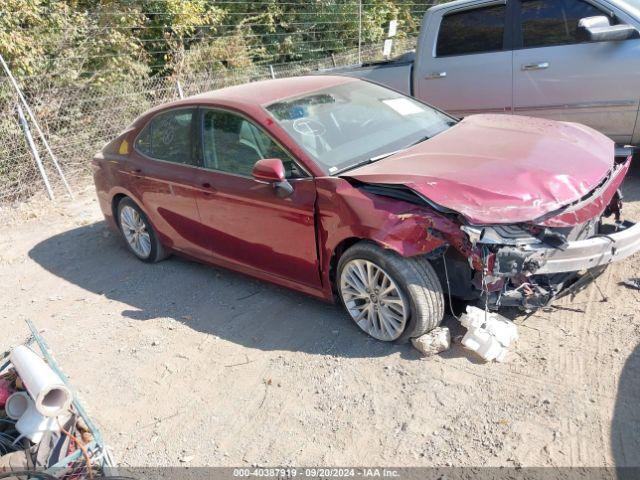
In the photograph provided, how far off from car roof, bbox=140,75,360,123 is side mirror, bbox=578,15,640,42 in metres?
2.25

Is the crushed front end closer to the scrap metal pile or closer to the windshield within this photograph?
the windshield

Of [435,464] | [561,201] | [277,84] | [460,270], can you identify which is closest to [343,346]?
[460,270]

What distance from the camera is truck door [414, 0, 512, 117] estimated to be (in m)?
6.07

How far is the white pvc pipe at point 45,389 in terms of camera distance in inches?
116

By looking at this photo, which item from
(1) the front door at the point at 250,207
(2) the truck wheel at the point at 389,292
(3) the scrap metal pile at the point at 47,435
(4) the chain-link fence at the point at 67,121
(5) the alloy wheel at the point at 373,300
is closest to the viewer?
(3) the scrap metal pile at the point at 47,435

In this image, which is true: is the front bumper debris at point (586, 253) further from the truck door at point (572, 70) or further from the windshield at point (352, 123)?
the truck door at point (572, 70)

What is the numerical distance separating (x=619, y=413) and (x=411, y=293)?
1.26 meters

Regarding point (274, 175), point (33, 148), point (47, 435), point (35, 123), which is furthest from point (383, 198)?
point (35, 123)

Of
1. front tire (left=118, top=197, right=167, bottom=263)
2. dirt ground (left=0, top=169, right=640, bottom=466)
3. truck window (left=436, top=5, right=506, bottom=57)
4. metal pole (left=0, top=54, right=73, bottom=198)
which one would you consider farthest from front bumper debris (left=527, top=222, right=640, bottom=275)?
metal pole (left=0, top=54, right=73, bottom=198)

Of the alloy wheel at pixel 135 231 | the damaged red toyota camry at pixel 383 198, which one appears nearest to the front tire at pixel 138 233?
the alloy wheel at pixel 135 231

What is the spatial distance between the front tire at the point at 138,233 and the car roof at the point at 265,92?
4.08ft

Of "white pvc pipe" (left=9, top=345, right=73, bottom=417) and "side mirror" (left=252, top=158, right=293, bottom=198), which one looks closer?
"white pvc pipe" (left=9, top=345, right=73, bottom=417)

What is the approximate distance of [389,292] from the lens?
364 centimetres

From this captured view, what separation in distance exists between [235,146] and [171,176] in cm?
83
